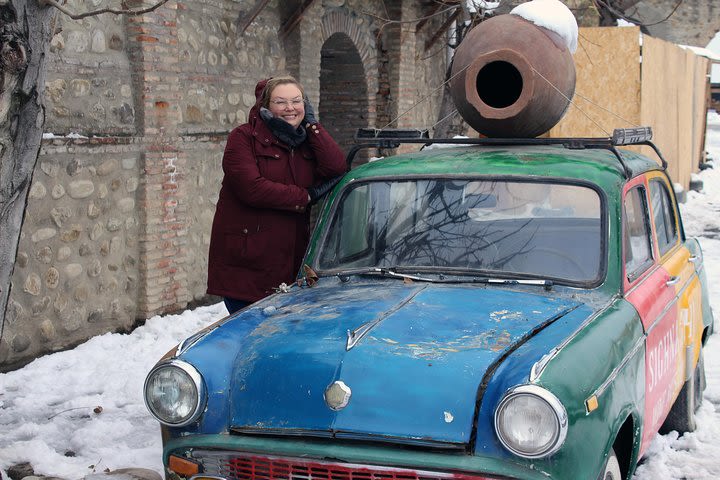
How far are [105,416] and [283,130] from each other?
6.81 ft

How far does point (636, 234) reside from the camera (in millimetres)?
4406

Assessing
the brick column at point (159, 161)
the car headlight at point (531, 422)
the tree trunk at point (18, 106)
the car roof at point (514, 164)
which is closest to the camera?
the car headlight at point (531, 422)

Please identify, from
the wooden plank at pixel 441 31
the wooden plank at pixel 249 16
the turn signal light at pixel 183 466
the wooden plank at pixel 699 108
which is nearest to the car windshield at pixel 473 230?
the turn signal light at pixel 183 466

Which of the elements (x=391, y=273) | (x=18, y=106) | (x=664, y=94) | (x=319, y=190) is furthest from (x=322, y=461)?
(x=664, y=94)

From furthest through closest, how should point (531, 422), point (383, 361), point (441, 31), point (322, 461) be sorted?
1. point (441, 31)
2. point (383, 361)
3. point (322, 461)
4. point (531, 422)

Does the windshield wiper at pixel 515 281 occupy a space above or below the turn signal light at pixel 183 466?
above

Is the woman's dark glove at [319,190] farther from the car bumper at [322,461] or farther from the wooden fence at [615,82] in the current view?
the wooden fence at [615,82]

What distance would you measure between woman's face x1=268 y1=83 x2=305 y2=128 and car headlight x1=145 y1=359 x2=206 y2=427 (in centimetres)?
193

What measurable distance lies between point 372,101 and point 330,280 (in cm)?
835

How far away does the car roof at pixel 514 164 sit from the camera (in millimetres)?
4285

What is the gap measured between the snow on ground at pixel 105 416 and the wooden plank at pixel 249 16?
2.91 m

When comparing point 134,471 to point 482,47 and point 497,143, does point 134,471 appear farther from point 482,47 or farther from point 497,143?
point 482,47

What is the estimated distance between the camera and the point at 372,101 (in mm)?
12414

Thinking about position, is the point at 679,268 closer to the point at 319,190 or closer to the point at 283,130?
the point at 319,190
